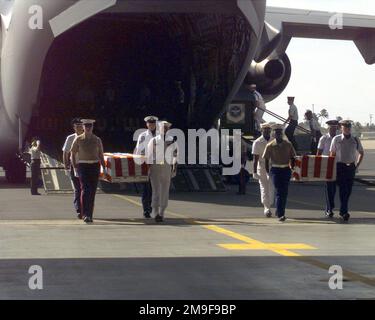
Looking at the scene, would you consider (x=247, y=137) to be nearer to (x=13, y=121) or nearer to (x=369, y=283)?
(x=13, y=121)

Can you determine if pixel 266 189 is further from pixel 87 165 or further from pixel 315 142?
pixel 315 142

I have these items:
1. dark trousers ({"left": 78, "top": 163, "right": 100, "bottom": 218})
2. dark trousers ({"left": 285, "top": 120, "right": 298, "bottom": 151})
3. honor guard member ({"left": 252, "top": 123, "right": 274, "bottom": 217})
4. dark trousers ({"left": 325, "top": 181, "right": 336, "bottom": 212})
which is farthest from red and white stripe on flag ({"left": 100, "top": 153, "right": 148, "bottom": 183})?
dark trousers ({"left": 285, "top": 120, "right": 298, "bottom": 151})

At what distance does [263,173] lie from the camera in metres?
17.9

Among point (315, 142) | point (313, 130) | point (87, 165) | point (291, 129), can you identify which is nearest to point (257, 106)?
point (291, 129)

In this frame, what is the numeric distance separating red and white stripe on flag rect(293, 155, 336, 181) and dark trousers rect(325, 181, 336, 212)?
16cm

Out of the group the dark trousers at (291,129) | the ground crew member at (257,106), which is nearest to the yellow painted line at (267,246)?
the ground crew member at (257,106)

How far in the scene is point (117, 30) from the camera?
77.5 ft

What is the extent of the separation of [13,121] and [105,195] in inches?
120

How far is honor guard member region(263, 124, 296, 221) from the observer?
17.1m

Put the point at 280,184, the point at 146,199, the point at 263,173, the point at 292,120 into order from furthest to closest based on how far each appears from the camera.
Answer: the point at 292,120 → the point at 263,173 → the point at 146,199 → the point at 280,184

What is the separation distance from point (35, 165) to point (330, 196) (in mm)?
8674

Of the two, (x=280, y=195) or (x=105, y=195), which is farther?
(x=105, y=195)
